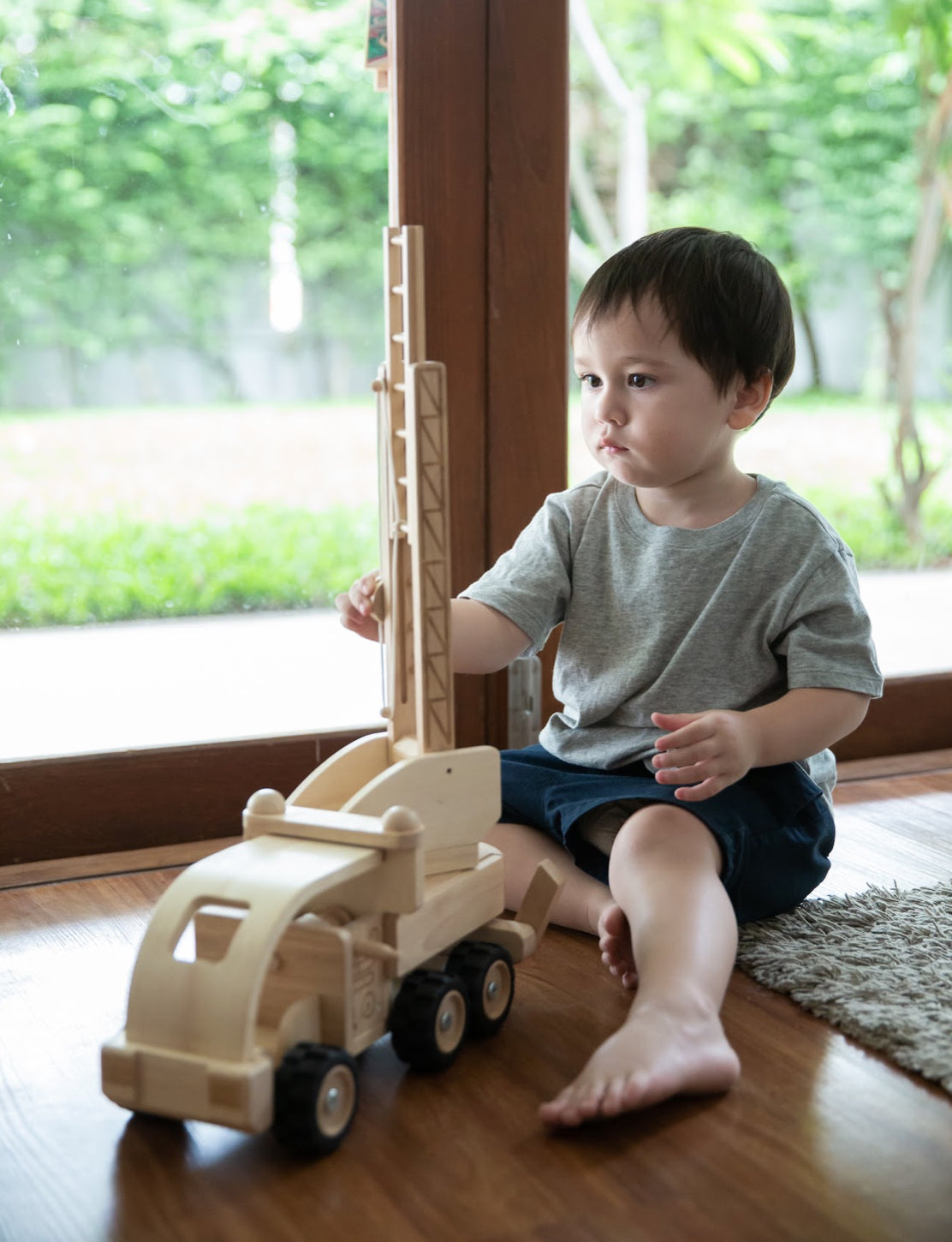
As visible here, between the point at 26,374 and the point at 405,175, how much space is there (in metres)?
0.43

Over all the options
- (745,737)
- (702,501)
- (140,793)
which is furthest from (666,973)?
(140,793)

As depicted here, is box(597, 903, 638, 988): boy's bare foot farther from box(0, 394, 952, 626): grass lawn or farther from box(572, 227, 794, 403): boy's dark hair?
box(0, 394, 952, 626): grass lawn

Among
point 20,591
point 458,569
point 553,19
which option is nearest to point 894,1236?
point 458,569

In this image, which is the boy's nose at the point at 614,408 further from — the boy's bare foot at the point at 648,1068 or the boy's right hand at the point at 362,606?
the boy's bare foot at the point at 648,1068

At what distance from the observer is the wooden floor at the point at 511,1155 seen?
30.7 inches

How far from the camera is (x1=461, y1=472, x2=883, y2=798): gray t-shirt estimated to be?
118 cm

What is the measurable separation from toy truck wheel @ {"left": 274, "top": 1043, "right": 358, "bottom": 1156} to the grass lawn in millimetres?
724

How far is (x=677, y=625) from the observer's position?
1.22 metres

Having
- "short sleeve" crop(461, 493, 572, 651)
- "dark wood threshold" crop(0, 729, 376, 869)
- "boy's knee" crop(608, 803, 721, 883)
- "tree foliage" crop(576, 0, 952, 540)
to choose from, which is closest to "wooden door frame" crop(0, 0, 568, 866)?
"dark wood threshold" crop(0, 729, 376, 869)

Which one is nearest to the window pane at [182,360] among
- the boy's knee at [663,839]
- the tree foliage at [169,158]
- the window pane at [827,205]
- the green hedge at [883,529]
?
the tree foliage at [169,158]

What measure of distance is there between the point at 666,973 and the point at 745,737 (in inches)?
8.1

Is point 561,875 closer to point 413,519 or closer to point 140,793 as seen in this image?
point 413,519

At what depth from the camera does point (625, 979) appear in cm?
107

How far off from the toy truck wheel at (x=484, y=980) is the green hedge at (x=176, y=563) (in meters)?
0.60
